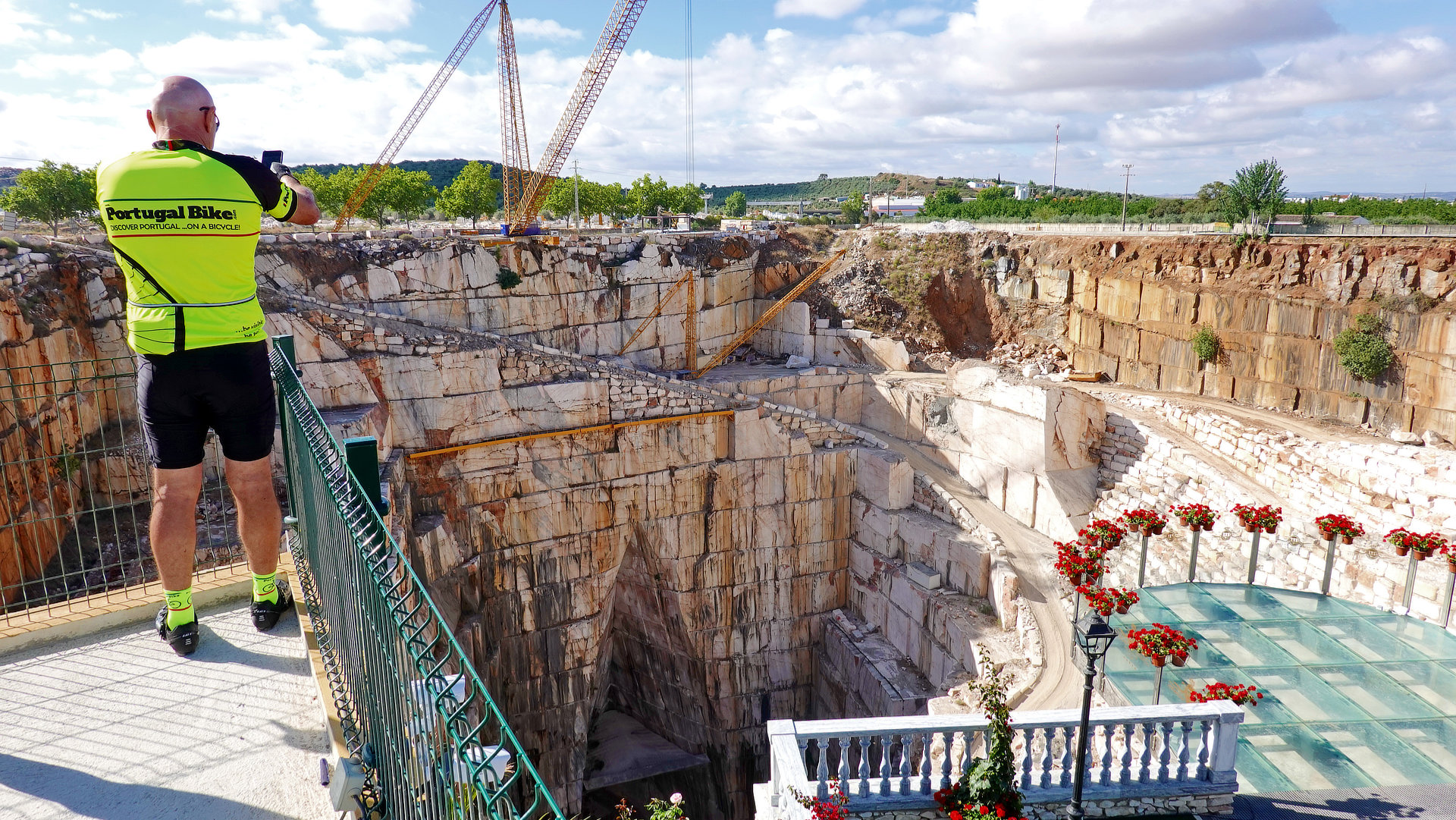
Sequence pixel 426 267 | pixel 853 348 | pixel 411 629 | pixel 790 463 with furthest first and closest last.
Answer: pixel 853 348, pixel 426 267, pixel 790 463, pixel 411 629

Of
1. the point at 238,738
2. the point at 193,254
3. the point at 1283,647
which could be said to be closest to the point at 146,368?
the point at 193,254

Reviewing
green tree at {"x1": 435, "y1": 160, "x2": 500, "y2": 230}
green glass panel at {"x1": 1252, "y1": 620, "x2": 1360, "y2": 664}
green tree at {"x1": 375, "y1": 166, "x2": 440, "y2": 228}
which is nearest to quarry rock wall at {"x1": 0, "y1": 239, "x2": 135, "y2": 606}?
green glass panel at {"x1": 1252, "y1": 620, "x2": 1360, "y2": 664}

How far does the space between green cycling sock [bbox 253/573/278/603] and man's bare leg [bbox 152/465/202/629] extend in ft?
1.15

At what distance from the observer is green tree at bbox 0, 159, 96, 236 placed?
24672 millimetres

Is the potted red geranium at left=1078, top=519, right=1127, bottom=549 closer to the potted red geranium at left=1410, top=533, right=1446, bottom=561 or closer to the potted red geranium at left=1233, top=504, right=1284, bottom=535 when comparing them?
the potted red geranium at left=1233, top=504, right=1284, bottom=535

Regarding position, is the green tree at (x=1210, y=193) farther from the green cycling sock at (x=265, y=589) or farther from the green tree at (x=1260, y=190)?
the green cycling sock at (x=265, y=589)

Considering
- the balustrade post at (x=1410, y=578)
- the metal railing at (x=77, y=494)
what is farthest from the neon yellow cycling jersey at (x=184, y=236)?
the balustrade post at (x=1410, y=578)

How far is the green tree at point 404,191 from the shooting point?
32.5 meters

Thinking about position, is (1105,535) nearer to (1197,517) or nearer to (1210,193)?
(1197,517)

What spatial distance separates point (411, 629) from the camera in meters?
2.11

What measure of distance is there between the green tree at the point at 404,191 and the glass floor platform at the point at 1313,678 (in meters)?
30.2

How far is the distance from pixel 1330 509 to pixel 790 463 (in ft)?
29.9

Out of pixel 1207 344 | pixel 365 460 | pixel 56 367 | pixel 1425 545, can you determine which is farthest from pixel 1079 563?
pixel 56 367

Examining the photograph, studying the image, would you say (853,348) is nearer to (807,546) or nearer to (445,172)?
(807,546)
